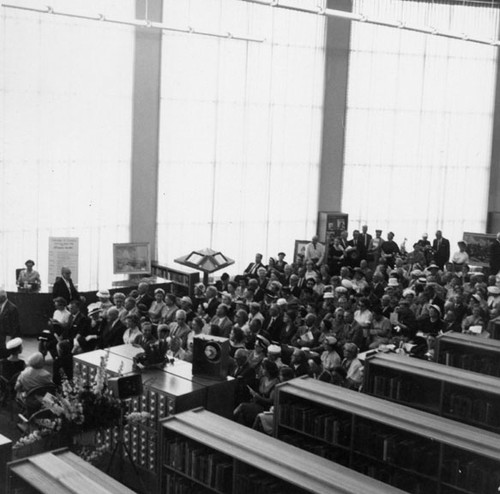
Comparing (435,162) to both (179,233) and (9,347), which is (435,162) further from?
(9,347)

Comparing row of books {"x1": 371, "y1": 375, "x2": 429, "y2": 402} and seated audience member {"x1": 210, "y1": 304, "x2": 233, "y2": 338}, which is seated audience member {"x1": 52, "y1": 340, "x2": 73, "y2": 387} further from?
row of books {"x1": 371, "y1": 375, "x2": 429, "y2": 402}

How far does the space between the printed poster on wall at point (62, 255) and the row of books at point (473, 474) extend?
32.2 ft

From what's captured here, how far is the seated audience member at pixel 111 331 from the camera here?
466 inches

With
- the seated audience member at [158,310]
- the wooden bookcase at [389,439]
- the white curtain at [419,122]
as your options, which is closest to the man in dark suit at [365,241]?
the white curtain at [419,122]

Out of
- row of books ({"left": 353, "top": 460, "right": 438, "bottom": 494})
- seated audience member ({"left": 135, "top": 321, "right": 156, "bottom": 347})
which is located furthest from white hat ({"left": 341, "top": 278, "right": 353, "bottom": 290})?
row of books ({"left": 353, "top": 460, "right": 438, "bottom": 494})

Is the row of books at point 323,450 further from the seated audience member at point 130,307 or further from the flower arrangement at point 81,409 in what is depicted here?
the seated audience member at point 130,307

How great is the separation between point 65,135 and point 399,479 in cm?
1085

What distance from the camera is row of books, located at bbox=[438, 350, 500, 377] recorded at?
10.2m

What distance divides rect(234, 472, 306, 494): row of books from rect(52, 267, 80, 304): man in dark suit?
7898mm

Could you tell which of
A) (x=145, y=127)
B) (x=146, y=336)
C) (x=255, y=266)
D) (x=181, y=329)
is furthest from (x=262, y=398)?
(x=145, y=127)

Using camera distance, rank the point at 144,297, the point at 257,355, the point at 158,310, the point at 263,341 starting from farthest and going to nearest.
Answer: the point at 144,297 < the point at 158,310 < the point at 263,341 < the point at 257,355

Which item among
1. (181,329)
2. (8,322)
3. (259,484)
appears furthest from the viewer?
(8,322)

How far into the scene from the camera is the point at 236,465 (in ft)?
23.4

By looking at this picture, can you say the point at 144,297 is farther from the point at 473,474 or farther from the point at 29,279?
the point at 473,474
